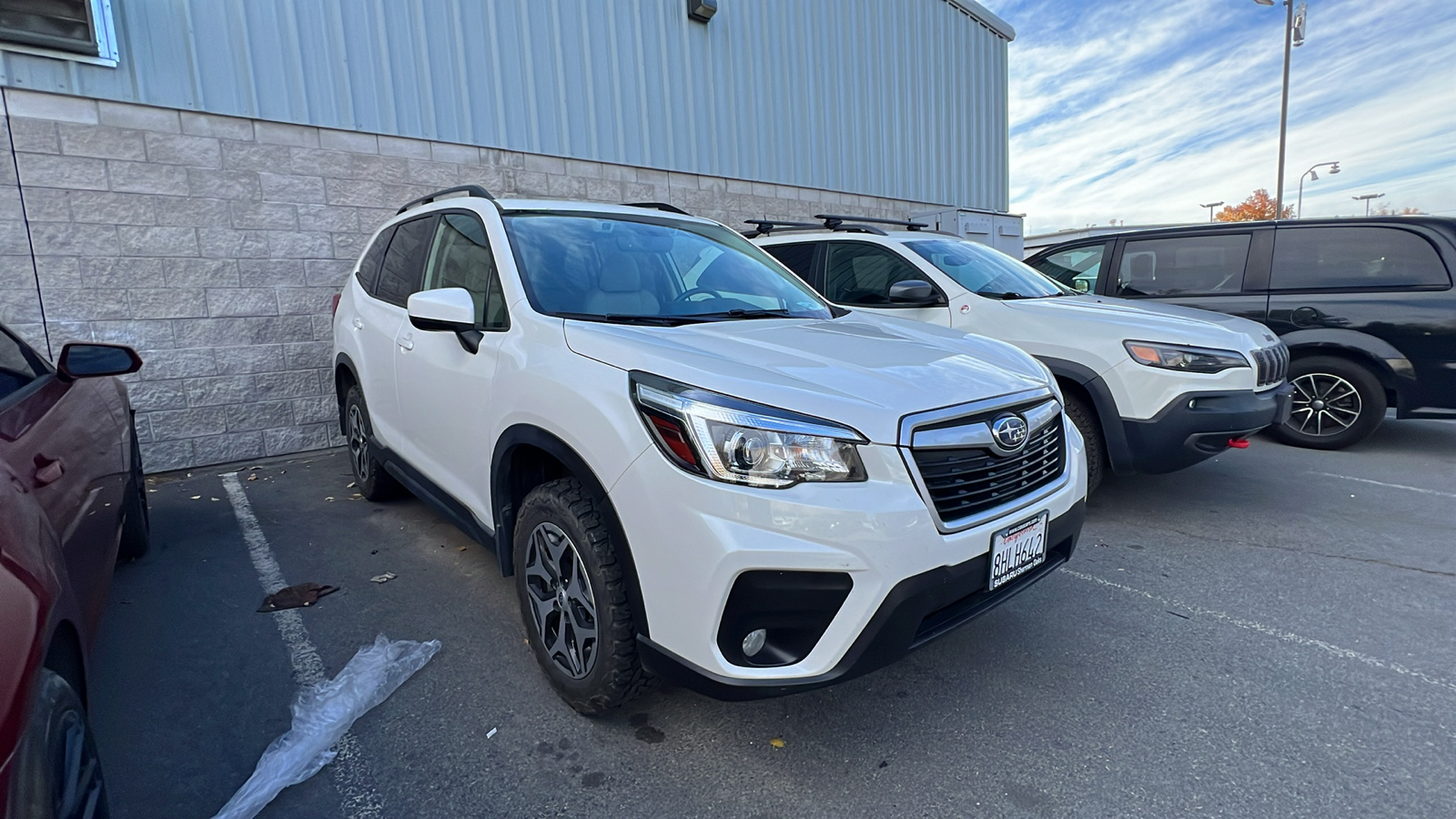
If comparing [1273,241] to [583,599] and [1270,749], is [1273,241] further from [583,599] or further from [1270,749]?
[583,599]

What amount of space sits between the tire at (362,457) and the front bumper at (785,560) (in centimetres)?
295

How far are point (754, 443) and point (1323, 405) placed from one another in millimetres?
6177

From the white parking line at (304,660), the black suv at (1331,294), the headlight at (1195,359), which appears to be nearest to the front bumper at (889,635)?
A: the white parking line at (304,660)

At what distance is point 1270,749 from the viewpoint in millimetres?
2176

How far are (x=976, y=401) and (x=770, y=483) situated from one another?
2.44 ft

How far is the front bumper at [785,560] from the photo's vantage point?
1.82 metres

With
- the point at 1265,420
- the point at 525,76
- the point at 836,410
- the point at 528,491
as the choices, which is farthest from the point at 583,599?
the point at 525,76

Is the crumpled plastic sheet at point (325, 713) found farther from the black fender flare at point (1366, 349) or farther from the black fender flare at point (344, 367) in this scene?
the black fender flare at point (1366, 349)

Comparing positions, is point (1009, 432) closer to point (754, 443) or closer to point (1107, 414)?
point (754, 443)

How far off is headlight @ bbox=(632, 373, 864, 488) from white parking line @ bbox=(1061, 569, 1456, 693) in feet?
7.04

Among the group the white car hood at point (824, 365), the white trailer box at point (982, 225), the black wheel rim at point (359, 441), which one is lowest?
the black wheel rim at point (359, 441)

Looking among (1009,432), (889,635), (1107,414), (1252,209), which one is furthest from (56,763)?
(1252,209)

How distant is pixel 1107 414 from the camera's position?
4.09 meters

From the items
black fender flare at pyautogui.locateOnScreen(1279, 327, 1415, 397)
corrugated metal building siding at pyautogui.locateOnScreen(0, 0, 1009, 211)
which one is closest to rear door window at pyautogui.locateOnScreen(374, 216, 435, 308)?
corrugated metal building siding at pyautogui.locateOnScreen(0, 0, 1009, 211)
